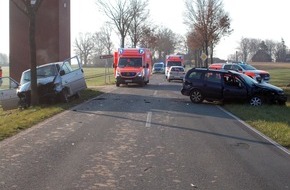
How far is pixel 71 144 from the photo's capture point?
984 centimetres

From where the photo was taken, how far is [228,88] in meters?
19.6

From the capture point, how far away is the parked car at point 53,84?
779 inches

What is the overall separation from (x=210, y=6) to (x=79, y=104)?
3176 cm

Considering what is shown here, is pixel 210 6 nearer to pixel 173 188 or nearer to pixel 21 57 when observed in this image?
pixel 21 57

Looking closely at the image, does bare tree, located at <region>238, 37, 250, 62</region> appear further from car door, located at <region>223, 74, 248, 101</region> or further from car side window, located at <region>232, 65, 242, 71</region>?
car door, located at <region>223, 74, 248, 101</region>

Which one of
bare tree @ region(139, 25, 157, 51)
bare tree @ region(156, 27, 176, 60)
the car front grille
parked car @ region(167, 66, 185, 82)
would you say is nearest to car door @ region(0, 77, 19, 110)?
the car front grille

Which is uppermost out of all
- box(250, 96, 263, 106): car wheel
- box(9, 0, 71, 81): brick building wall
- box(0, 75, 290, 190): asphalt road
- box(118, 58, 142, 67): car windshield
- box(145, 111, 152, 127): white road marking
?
box(9, 0, 71, 81): brick building wall

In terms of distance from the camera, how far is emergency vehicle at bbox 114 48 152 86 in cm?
3266

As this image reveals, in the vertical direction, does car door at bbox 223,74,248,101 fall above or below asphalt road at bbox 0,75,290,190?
above

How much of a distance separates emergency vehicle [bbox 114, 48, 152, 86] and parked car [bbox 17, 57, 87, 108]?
11.3m

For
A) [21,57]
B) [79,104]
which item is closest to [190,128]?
[79,104]

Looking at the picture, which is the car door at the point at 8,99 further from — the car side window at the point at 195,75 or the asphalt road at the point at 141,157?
the car side window at the point at 195,75

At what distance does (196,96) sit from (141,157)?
12445 millimetres

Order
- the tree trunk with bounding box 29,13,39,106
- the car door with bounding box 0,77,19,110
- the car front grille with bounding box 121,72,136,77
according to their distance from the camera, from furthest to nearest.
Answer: the car front grille with bounding box 121,72,136,77 → the car door with bounding box 0,77,19,110 → the tree trunk with bounding box 29,13,39,106
